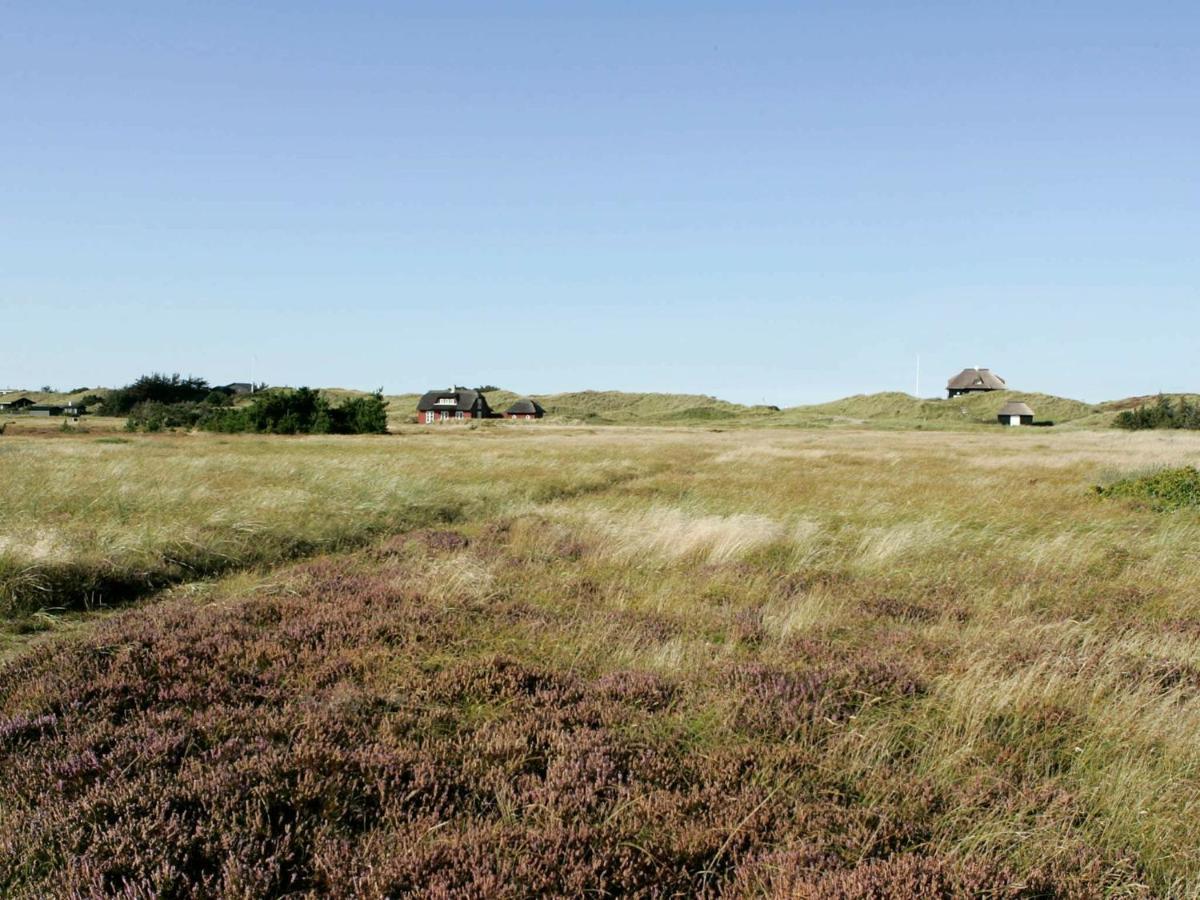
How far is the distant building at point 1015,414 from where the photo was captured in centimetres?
10250

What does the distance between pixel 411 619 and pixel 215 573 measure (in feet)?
15.2

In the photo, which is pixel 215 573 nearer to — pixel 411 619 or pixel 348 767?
pixel 411 619

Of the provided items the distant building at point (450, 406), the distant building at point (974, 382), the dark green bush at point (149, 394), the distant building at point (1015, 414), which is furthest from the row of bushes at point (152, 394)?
the distant building at point (974, 382)

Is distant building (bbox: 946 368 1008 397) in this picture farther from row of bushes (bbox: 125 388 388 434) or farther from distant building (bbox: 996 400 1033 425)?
row of bushes (bbox: 125 388 388 434)

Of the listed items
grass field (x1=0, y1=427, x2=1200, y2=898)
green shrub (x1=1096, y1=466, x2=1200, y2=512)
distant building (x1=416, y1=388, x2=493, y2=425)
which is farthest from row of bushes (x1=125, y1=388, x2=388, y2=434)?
green shrub (x1=1096, y1=466, x2=1200, y2=512)

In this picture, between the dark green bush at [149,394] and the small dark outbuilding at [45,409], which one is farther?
the small dark outbuilding at [45,409]

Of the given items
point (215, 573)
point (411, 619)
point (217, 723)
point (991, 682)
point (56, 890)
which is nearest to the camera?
point (56, 890)

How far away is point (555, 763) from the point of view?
445 centimetres

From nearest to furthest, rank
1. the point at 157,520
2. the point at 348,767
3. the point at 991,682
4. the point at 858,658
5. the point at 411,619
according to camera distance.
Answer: the point at 348,767
the point at 991,682
the point at 858,658
the point at 411,619
the point at 157,520

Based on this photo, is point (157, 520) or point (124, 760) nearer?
point (124, 760)

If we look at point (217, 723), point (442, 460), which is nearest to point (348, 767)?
point (217, 723)

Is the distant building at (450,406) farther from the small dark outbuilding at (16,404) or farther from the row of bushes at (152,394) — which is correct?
the small dark outbuilding at (16,404)

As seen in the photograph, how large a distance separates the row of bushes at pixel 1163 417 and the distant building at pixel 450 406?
307 feet

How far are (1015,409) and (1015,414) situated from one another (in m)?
1.28
